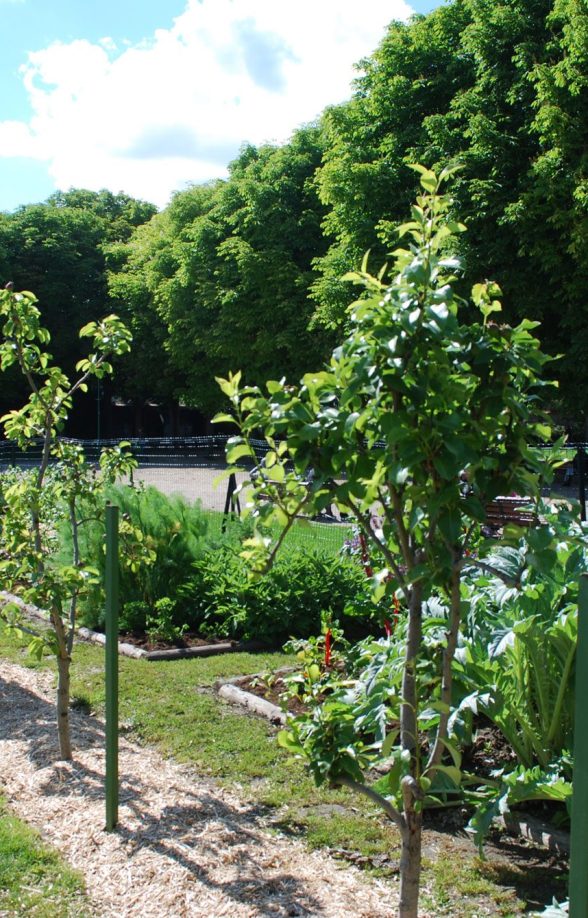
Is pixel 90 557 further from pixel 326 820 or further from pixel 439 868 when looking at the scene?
pixel 439 868

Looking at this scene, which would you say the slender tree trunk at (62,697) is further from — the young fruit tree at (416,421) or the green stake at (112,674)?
the young fruit tree at (416,421)

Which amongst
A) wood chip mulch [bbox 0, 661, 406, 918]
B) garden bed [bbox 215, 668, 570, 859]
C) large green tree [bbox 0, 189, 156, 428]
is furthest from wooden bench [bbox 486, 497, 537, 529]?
large green tree [bbox 0, 189, 156, 428]

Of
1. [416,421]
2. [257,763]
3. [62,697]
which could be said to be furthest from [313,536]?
[416,421]

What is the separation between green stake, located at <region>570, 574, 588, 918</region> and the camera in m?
2.18

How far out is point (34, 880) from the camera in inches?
144

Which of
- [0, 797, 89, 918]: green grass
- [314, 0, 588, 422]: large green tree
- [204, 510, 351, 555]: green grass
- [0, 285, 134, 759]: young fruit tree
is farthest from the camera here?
[314, 0, 588, 422]: large green tree

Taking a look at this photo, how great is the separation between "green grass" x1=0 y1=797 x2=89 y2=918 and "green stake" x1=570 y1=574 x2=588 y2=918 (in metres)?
2.02

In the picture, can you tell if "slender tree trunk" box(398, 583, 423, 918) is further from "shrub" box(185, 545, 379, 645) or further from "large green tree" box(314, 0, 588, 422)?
"large green tree" box(314, 0, 588, 422)

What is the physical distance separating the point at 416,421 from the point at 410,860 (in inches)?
56.4

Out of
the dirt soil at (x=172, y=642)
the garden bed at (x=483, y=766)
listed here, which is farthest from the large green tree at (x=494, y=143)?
the garden bed at (x=483, y=766)

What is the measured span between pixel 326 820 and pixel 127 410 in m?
46.6

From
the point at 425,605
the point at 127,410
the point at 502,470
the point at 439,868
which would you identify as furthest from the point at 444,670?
the point at 127,410

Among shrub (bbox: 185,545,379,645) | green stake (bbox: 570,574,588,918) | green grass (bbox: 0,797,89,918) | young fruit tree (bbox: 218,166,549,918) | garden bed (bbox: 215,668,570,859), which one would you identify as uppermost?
young fruit tree (bbox: 218,166,549,918)

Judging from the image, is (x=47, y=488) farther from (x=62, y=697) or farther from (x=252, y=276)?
(x=252, y=276)
